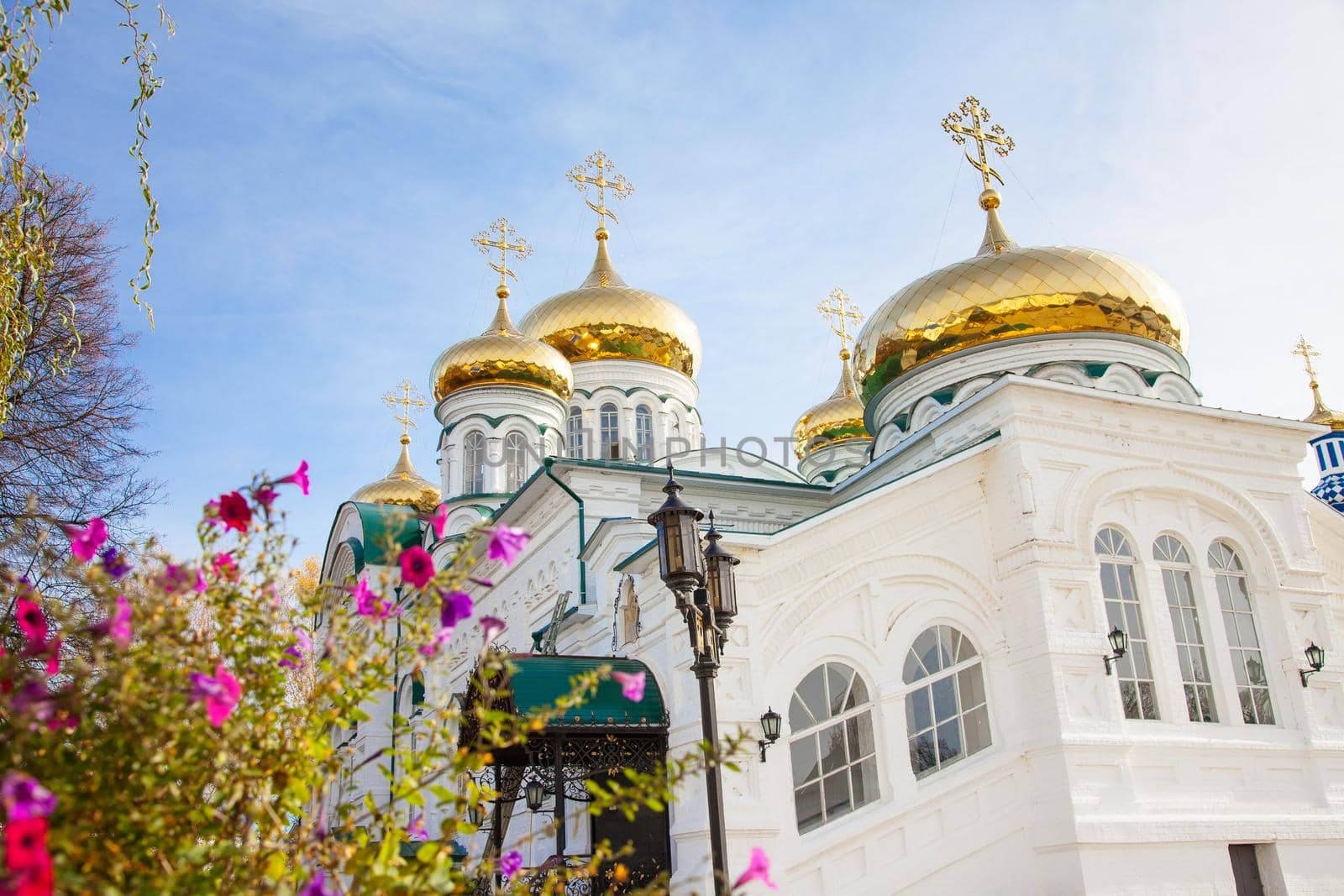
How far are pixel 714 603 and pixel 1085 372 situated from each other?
7512 millimetres

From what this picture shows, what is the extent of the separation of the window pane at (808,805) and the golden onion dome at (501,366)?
1102 cm

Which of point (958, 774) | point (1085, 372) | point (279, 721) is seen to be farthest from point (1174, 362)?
point (279, 721)

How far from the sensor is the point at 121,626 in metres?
2.53

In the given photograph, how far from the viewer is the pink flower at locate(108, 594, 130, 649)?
8.27ft

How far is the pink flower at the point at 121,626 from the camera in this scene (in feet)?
8.27

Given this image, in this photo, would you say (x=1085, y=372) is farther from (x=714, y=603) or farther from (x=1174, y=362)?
(x=714, y=603)

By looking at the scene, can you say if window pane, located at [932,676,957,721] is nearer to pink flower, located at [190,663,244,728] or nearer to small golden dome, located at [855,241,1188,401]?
small golden dome, located at [855,241,1188,401]

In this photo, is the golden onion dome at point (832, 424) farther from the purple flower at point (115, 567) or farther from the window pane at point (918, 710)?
the purple flower at point (115, 567)

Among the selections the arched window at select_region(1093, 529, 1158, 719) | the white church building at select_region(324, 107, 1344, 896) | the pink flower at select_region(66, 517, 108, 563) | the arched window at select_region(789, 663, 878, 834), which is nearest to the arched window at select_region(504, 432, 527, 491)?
the white church building at select_region(324, 107, 1344, 896)

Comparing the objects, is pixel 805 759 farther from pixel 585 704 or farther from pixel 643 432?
pixel 643 432

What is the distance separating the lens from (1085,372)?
1247 cm

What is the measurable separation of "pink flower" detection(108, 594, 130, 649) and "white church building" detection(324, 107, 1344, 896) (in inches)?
240

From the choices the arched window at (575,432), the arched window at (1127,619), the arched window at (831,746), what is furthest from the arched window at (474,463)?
the arched window at (1127,619)

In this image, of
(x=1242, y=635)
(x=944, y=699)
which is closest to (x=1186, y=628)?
(x=1242, y=635)
